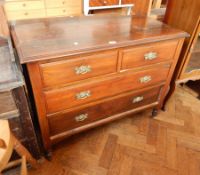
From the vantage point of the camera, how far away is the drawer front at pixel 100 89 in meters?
1.03

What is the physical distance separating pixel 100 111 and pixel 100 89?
211mm

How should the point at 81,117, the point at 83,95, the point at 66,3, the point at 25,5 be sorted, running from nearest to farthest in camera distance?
1. the point at 83,95
2. the point at 81,117
3. the point at 66,3
4. the point at 25,5

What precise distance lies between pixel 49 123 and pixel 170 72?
0.94m

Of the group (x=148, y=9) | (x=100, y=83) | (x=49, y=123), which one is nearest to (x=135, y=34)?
(x=100, y=83)

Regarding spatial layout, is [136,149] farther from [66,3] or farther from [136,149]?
[66,3]

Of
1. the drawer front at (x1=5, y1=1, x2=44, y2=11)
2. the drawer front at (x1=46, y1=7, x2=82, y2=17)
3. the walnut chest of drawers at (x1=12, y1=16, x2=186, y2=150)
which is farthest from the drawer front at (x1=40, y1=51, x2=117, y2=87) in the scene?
the drawer front at (x1=5, y1=1, x2=44, y2=11)

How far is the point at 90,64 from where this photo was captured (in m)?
1.00

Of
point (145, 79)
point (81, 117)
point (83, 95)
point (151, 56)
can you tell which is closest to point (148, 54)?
point (151, 56)

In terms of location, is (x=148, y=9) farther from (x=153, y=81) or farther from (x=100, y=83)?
(x=100, y=83)

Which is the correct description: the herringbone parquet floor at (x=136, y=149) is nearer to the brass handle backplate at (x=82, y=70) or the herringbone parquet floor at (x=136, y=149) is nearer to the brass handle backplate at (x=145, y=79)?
the brass handle backplate at (x=145, y=79)

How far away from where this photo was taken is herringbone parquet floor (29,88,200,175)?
1.27 m

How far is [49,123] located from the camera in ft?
3.69

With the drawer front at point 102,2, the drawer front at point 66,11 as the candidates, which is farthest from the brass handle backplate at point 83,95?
the drawer front at point 102,2

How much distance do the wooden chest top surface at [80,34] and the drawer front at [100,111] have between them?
422 mm
